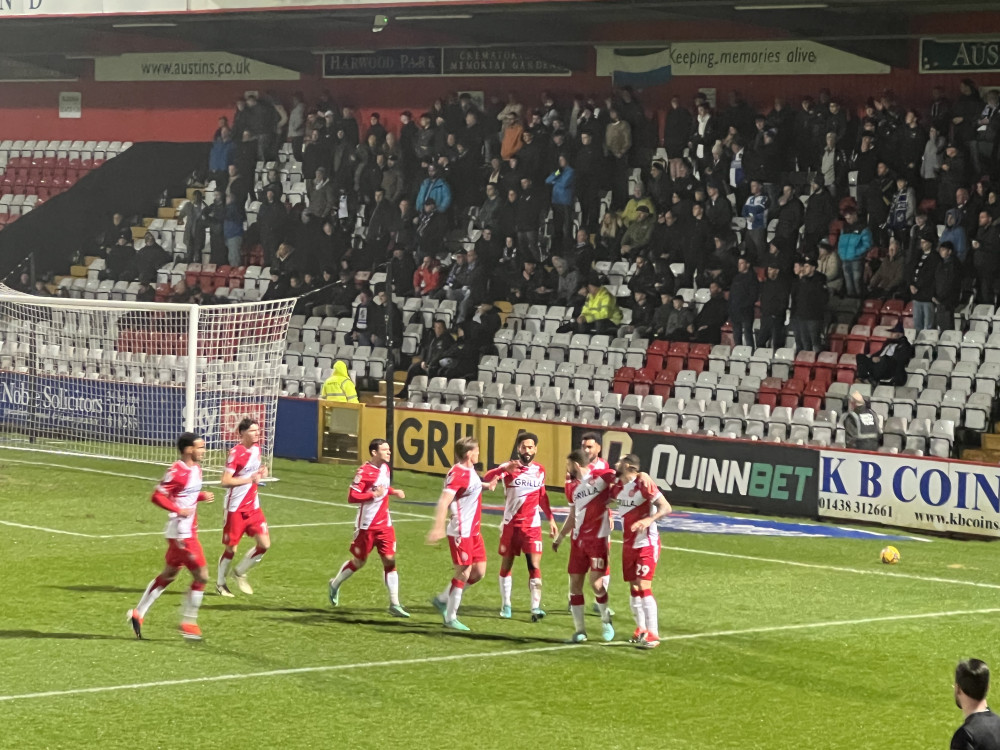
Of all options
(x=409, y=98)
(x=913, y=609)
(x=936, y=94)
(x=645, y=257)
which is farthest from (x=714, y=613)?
(x=409, y=98)

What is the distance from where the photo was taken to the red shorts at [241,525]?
637 inches

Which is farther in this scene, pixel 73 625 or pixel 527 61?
pixel 527 61

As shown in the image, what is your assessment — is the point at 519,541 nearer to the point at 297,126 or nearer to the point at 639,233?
the point at 639,233

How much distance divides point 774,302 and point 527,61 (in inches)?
360

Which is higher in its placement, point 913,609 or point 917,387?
point 917,387

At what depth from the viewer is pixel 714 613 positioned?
15.7m

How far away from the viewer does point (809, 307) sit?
24.9 meters

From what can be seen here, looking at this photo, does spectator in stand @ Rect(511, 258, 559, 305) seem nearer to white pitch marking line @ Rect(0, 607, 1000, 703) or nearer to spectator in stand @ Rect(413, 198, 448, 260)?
spectator in stand @ Rect(413, 198, 448, 260)

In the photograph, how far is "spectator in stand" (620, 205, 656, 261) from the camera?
27391 millimetres

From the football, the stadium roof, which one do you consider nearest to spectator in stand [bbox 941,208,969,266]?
the stadium roof

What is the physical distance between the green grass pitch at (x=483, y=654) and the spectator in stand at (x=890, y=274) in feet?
19.1

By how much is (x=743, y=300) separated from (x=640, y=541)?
12295mm

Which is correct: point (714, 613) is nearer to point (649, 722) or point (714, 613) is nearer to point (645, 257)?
point (649, 722)

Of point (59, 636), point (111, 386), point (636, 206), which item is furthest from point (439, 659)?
point (636, 206)
